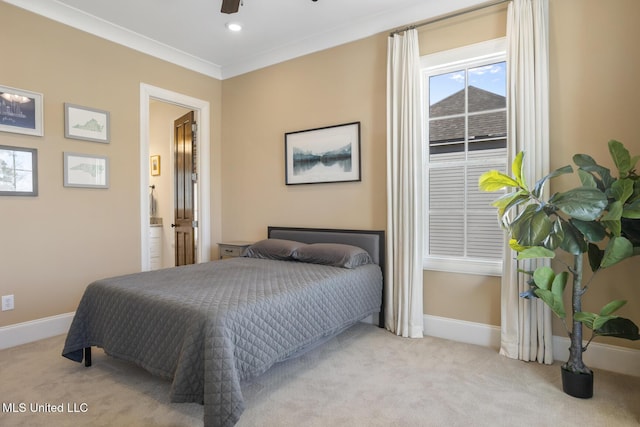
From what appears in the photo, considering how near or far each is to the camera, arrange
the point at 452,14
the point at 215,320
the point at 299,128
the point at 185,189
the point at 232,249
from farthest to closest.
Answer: the point at 185,189, the point at 232,249, the point at 299,128, the point at 452,14, the point at 215,320

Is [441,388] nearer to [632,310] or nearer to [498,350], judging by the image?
[498,350]

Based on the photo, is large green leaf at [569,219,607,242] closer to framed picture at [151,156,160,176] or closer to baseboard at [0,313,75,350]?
baseboard at [0,313,75,350]

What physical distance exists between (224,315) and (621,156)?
2.42 metres

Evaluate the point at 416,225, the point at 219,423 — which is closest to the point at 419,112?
the point at 416,225

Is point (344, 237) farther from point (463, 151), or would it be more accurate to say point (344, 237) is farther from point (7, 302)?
point (7, 302)

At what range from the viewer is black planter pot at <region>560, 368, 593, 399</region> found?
2.14 meters

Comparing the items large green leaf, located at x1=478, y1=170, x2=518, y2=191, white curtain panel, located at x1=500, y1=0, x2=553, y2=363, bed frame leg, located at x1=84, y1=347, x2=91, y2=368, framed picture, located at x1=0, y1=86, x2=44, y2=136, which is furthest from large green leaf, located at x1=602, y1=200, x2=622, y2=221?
framed picture, located at x1=0, y1=86, x2=44, y2=136

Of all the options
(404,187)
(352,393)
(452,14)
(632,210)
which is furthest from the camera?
(404,187)

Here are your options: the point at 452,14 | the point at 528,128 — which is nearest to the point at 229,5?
the point at 452,14

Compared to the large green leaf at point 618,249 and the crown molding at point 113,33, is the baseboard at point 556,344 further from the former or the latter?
the crown molding at point 113,33

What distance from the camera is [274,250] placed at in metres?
3.64

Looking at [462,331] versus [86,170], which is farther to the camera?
[86,170]

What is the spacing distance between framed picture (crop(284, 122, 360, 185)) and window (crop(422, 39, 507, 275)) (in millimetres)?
745

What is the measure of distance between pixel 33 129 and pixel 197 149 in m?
1.79
